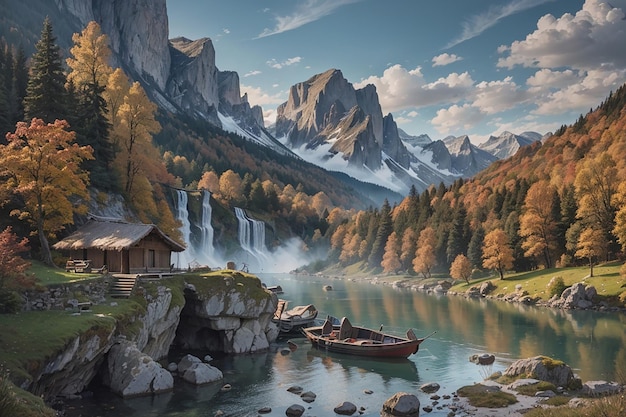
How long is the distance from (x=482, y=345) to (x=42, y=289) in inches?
1611

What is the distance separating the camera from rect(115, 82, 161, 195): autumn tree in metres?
65.3

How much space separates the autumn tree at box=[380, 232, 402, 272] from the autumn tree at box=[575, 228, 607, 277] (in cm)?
6330

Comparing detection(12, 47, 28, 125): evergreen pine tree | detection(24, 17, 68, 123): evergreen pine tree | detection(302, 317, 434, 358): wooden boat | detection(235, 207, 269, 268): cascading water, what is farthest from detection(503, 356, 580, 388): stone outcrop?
detection(235, 207, 269, 268): cascading water

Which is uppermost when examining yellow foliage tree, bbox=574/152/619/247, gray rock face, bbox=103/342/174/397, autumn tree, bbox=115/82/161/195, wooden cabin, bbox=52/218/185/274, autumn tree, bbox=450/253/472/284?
autumn tree, bbox=115/82/161/195

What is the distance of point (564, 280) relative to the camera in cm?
8025

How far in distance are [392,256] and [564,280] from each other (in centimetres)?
6140

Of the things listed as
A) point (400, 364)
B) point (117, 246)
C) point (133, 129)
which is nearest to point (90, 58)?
point (133, 129)

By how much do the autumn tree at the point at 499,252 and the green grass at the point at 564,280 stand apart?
3.07 meters

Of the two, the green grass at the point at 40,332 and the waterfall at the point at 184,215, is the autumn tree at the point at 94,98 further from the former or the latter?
the waterfall at the point at 184,215

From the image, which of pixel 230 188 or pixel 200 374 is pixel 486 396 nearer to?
pixel 200 374

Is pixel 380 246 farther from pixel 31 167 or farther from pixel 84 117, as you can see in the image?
pixel 31 167

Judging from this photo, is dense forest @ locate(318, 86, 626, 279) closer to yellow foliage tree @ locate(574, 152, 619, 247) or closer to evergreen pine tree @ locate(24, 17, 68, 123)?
yellow foliage tree @ locate(574, 152, 619, 247)

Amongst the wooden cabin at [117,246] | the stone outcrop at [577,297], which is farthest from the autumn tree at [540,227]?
the wooden cabin at [117,246]

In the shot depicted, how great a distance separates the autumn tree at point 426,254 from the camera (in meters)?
119
